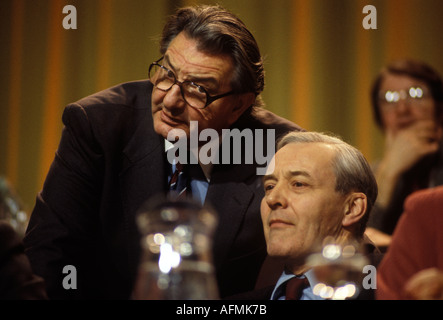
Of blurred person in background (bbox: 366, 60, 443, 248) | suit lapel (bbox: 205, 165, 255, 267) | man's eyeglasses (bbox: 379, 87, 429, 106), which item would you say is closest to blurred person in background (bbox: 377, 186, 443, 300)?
suit lapel (bbox: 205, 165, 255, 267)

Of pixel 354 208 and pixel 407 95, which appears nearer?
pixel 354 208

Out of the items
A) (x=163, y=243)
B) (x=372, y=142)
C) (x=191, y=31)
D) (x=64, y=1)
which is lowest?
(x=372, y=142)

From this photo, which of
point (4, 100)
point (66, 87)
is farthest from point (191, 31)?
point (4, 100)

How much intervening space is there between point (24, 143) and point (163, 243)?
8.78ft

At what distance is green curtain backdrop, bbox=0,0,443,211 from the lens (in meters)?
3.12

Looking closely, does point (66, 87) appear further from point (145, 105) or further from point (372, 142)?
point (372, 142)

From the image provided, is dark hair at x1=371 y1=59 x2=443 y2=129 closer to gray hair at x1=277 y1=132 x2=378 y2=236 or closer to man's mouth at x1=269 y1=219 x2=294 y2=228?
gray hair at x1=277 y1=132 x2=378 y2=236

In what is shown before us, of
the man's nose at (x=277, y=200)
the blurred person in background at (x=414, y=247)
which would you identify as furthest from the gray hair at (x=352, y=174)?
the blurred person in background at (x=414, y=247)

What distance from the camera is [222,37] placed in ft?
5.90

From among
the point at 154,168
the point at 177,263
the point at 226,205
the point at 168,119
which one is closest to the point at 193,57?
the point at 168,119

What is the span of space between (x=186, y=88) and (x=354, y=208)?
1.95 feet

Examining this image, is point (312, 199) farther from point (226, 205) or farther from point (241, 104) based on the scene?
point (241, 104)

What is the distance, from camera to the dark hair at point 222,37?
70.6 inches
